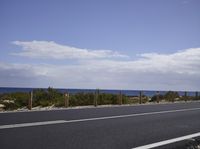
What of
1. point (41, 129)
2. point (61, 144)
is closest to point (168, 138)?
point (61, 144)

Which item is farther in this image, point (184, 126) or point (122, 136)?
point (184, 126)

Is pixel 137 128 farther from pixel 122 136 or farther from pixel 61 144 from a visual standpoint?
pixel 61 144

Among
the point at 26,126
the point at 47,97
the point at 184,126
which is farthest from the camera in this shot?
the point at 47,97

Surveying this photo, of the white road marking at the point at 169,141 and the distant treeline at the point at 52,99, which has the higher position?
the distant treeline at the point at 52,99

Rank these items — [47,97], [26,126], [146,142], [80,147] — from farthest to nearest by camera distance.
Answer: [47,97] < [26,126] < [146,142] < [80,147]

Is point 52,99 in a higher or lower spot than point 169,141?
higher

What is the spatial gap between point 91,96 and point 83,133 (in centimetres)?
1860

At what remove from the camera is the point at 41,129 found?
10227 mm

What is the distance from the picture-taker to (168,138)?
9.42 m

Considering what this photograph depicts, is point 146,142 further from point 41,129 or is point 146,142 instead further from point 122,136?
point 41,129

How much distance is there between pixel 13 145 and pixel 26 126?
10.7 feet

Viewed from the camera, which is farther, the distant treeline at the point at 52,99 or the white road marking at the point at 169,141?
the distant treeline at the point at 52,99

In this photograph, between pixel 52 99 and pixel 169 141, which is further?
pixel 52 99

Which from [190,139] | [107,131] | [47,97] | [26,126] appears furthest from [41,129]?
[47,97]
